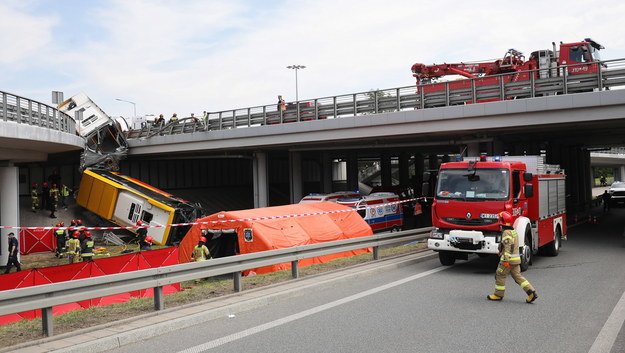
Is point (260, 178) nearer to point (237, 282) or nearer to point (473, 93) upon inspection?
point (473, 93)

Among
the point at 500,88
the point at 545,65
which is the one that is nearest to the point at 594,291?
the point at 500,88

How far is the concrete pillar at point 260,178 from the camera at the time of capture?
37125 millimetres

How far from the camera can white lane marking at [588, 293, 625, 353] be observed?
650 centimetres

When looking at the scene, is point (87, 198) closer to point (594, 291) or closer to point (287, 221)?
point (287, 221)

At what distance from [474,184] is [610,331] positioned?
6.12m

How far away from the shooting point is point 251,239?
563 inches

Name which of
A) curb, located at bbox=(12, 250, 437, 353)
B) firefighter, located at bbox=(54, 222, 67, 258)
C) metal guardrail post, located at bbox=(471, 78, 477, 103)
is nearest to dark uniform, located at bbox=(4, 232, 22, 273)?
firefighter, located at bbox=(54, 222, 67, 258)

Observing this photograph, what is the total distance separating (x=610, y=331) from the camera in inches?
285

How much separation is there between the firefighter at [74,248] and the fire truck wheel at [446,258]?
549 inches

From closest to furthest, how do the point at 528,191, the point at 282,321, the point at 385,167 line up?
1. the point at 282,321
2. the point at 528,191
3. the point at 385,167

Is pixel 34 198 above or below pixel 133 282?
above

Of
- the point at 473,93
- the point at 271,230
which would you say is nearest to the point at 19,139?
the point at 271,230

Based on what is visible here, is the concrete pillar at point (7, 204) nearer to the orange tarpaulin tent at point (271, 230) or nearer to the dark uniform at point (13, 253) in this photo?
the dark uniform at point (13, 253)

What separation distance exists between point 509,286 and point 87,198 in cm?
2653
